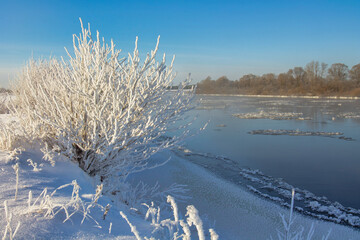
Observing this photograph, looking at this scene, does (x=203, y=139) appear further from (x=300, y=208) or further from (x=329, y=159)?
(x=300, y=208)

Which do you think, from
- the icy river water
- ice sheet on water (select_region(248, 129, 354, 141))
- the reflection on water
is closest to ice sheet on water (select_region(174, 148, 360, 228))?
the icy river water

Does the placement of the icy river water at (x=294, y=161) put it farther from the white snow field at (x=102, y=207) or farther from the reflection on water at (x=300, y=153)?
the white snow field at (x=102, y=207)

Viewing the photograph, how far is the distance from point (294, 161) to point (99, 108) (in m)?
7.21

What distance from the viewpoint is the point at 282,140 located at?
11.6 meters

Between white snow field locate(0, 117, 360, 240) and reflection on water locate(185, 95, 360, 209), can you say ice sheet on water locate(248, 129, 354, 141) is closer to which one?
reflection on water locate(185, 95, 360, 209)

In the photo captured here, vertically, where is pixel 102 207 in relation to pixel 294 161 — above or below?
above

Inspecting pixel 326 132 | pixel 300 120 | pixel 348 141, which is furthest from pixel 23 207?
pixel 300 120

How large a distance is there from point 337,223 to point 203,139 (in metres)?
7.66

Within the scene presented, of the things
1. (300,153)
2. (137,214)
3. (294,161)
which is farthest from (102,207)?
(300,153)

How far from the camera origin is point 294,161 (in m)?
8.61

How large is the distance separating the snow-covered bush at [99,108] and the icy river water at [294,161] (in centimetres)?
114

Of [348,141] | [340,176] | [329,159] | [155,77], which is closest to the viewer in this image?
[155,77]

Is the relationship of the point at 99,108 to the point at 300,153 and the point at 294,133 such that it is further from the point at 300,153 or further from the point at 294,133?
the point at 294,133

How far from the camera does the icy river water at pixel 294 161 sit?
230 inches
